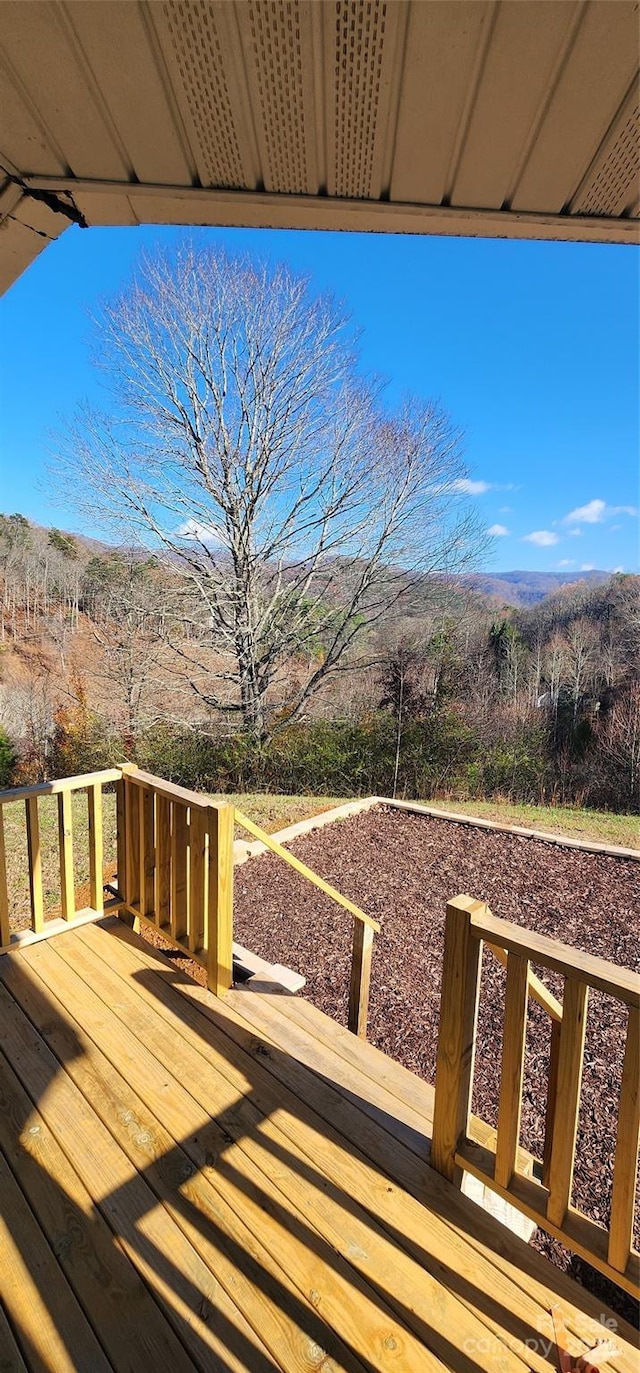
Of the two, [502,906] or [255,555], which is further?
[255,555]

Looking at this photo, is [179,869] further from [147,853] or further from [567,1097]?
[567,1097]

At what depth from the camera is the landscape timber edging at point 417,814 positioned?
17.8 feet

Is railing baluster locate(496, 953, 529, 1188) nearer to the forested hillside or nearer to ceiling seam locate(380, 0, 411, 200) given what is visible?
ceiling seam locate(380, 0, 411, 200)

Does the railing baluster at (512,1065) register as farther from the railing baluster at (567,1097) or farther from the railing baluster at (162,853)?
the railing baluster at (162,853)

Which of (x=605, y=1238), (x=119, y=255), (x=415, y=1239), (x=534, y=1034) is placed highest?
(x=119, y=255)

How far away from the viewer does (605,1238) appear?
4.19 feet

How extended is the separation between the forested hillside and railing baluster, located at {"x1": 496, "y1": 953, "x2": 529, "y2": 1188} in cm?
747

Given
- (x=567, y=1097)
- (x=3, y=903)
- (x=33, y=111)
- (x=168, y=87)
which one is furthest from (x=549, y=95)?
(x=3, y=903)

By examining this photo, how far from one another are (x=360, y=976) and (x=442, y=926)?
6.10ft

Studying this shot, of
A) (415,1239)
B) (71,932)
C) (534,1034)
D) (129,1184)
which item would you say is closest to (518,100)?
(415,1239)

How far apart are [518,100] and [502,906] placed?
4.73 m

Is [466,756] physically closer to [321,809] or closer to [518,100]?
[321,809]

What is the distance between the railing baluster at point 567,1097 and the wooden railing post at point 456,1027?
0.75ft

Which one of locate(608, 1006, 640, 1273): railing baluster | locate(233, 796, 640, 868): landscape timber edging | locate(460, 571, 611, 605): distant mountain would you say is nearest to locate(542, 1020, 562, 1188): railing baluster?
locate(608, 1006, 640, 1273): railing baluster
